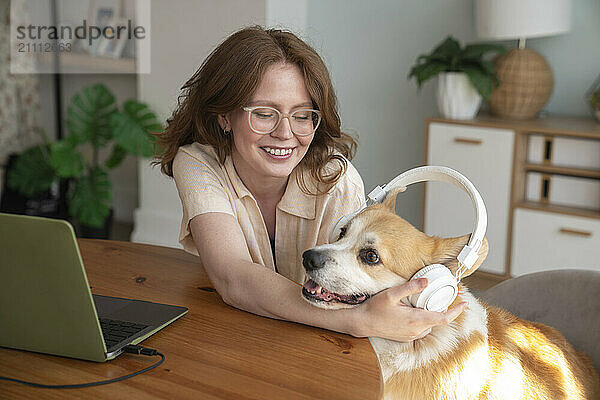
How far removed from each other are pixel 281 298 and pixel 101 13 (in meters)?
3.51

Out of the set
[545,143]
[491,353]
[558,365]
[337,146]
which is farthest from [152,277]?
[545,143]

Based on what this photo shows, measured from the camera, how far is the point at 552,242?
3.29 m

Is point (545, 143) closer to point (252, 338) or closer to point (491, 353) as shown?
point (491, 353)

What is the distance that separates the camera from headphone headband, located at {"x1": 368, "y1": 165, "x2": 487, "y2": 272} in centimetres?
119

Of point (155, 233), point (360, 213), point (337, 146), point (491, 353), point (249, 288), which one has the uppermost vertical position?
point (337, 146)

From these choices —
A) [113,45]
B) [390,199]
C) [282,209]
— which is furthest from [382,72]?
[390,199]

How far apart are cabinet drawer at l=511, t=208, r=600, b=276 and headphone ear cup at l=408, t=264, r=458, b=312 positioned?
2.25 meters

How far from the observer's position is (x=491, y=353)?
1.29 meters

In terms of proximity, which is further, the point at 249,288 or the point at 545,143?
the point at 545,143

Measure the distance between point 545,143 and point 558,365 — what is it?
2079mm

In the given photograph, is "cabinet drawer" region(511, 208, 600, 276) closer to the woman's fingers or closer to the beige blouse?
the beige blouse

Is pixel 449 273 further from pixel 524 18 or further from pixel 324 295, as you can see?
pixel 524 18

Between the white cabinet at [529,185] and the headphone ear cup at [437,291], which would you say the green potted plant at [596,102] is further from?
the headphone ear cup at [437,291]

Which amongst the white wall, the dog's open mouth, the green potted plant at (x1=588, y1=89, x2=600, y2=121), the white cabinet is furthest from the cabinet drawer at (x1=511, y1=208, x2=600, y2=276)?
the dog's open mouth
